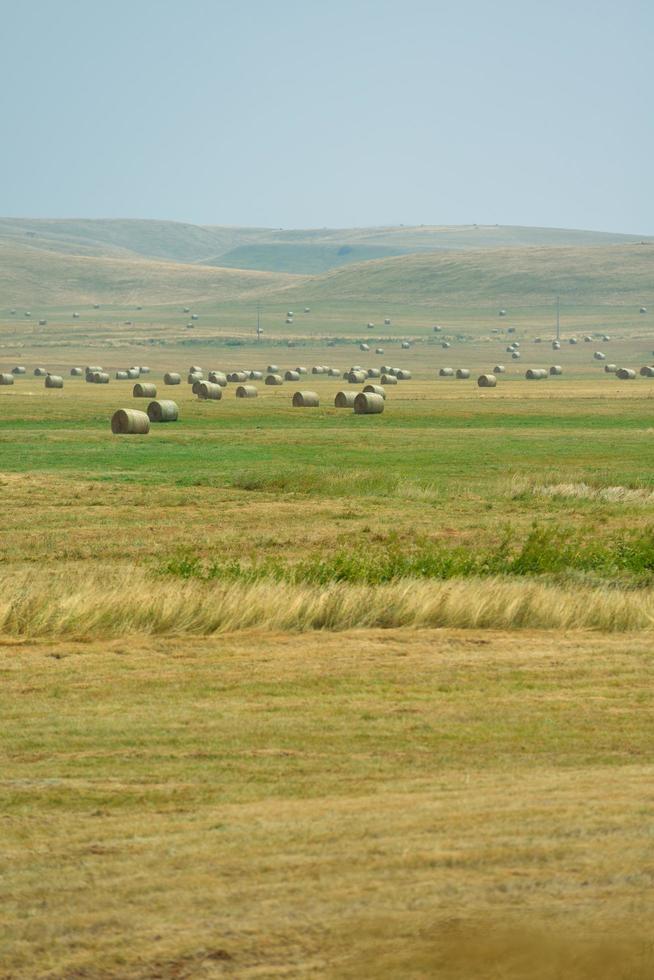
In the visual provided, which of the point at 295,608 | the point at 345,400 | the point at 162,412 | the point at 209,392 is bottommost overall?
the point at 209,392

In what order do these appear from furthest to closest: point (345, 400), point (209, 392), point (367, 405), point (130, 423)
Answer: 1. point (209, 392)
2. point (345, 400)
3. point (367, 405)
4. point (130, 423)

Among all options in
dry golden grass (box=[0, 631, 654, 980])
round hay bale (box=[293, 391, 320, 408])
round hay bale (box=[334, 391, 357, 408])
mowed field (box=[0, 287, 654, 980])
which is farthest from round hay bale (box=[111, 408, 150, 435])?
dry golden grass (box=[0, 631, 654, 980])

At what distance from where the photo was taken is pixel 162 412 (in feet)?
172

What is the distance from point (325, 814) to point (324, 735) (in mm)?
2324

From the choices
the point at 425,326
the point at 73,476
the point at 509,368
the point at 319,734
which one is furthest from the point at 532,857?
the point at 425,326

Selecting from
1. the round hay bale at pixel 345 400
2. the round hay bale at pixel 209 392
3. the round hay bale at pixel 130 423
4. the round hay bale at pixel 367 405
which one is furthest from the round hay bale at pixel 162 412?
the round hay bale at pixel 209 392

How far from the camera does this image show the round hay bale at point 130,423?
47094 mm

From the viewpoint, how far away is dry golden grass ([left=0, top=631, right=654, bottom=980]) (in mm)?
7582

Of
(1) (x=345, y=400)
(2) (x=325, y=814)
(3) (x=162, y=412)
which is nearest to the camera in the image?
(2) (x=325, y=814)

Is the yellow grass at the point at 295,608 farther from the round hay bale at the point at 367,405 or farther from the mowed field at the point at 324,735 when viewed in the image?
the round hay bale at the point at 367,405

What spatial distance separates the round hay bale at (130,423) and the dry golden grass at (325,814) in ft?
106

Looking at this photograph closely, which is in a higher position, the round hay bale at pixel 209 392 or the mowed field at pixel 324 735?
the mowed field at pixel 324 735

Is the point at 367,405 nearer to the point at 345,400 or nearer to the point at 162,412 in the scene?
the point at 345,400

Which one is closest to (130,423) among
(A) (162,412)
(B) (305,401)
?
(A) (162,412)
